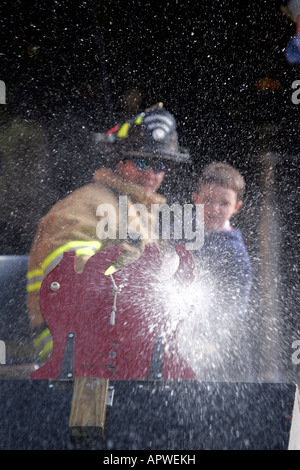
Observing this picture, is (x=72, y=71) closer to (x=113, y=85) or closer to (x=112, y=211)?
(x=113, y=85)

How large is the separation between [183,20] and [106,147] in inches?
35.4

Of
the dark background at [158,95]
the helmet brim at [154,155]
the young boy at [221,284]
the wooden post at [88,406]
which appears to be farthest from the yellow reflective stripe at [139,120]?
the wooden post at [88,406]

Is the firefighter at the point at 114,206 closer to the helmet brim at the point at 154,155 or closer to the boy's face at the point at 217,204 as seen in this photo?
the helmet brim at the point at 154,155

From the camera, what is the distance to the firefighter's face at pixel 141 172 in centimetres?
286

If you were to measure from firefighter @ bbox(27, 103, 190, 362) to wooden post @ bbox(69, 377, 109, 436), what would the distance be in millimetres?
804

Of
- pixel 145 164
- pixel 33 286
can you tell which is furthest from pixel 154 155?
pixel 33 286

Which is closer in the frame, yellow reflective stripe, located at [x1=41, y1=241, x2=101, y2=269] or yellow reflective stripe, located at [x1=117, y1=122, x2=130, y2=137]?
yellow reflective stripe, located at [x1=41, y1=241, x2=101, y2=269]

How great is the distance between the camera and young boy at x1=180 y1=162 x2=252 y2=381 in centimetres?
263

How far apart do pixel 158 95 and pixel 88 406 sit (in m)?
2.78

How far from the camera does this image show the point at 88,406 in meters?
1.28

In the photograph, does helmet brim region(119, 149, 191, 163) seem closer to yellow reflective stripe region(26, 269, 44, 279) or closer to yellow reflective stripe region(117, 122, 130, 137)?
yellow reflective stripe region(117, 122, 130, 137)

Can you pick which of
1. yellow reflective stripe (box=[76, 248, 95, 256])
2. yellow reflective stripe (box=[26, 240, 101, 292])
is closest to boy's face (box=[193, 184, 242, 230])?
yellow reflective stripe (box=[26, 240, 101, 292])

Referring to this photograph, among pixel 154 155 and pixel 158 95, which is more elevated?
pixel 158 95

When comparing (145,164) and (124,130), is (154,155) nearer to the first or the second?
(145,164)
